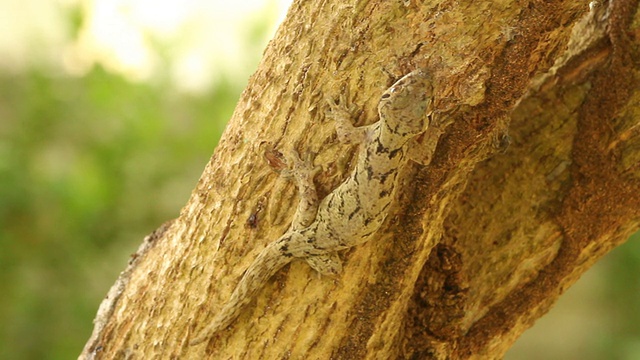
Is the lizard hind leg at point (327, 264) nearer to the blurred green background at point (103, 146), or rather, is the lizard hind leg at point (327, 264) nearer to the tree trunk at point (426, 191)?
the tree trunk at point (426, 191)

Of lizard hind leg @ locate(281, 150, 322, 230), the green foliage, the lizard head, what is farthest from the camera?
the green foliage

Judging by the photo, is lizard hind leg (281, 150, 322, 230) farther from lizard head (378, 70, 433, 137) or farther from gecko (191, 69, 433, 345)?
lizard head (378, 70, 433, 137)

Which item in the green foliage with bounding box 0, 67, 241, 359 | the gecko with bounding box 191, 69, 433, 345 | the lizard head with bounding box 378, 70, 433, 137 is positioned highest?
the green foliage with bounding box 0, 67, 241, 359

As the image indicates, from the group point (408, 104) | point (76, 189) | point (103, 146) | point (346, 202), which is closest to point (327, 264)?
point (346, 202)

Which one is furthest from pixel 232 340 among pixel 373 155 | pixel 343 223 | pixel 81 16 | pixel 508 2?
pixel 81 16

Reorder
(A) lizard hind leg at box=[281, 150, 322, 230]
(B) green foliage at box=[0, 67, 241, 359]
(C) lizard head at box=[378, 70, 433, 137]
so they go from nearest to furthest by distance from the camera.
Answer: (C) lizard head at box=[378, 70, 433, 137] < (A) lizard hind leg at box=[281, 150, 322, 230] < (B) green foliage at box=[0, 67, 241, 359]

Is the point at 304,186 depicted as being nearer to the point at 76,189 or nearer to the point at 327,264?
the point at 327,264

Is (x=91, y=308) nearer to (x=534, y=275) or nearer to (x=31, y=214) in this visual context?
(x=31, y=214)

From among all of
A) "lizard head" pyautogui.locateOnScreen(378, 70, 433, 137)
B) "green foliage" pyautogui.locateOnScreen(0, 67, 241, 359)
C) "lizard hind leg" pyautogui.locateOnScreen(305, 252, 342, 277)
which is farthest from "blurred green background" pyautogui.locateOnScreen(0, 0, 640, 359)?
"lizard head" pyautogui.locateOnScreen(378, 70, 433, 137)
